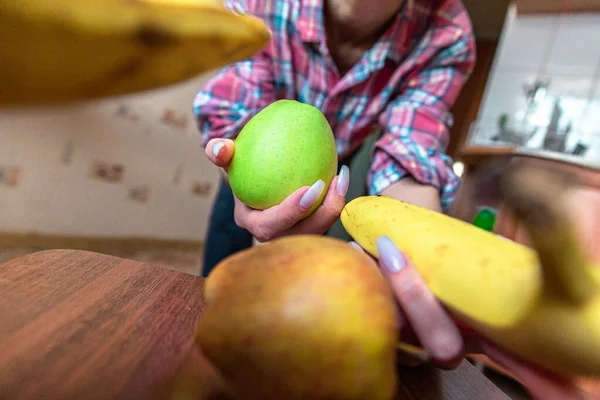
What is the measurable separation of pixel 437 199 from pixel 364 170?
18 cm

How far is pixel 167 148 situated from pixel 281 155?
1.28 meters

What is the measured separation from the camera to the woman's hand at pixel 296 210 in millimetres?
424

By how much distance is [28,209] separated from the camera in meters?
1.28

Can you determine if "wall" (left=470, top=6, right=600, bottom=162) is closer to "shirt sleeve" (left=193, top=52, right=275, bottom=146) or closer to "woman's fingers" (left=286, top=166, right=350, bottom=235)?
"shirt sleeve" (left=193, top=52, right=275, bottom=146)

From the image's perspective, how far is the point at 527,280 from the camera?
0.71 ft

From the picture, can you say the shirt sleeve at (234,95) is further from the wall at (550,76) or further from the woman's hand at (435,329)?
the wall at (550,76)

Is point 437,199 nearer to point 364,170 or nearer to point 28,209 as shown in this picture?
point 364,170

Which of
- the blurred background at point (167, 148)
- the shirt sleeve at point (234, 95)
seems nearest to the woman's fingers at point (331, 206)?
the shirt sleeve at point (234, 95)

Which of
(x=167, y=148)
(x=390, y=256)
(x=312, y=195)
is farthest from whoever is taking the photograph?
(x=167, y=148)

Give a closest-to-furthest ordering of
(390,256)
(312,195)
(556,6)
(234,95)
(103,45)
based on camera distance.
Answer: (103,45), (390,256), (312,195), (234,95), (556,6)

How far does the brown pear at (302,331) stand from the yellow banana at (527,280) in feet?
0.15

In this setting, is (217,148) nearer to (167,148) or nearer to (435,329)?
(435,329)

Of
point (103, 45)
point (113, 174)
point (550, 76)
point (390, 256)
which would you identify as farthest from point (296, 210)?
point (550, 76)

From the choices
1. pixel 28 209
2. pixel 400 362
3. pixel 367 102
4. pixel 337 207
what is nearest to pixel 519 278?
pixel 400 362
